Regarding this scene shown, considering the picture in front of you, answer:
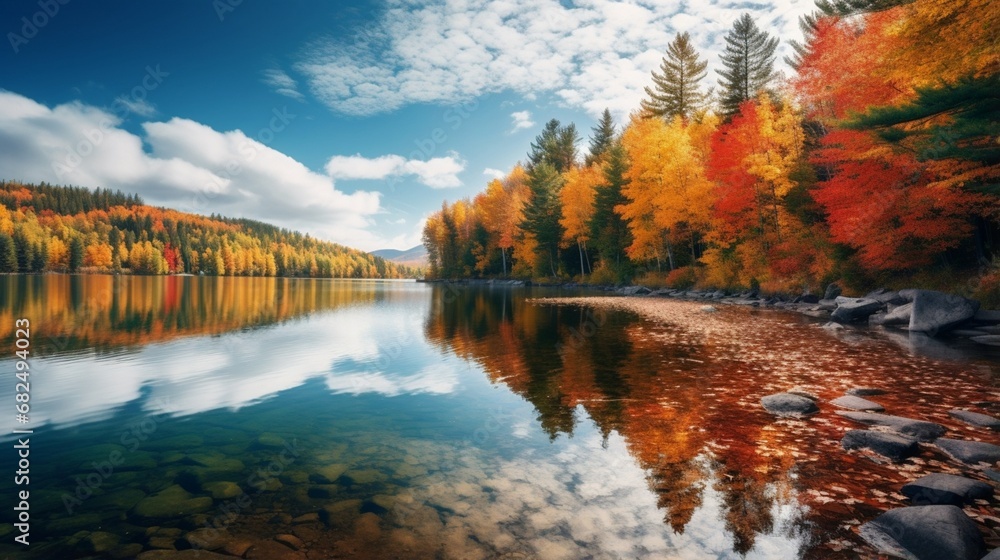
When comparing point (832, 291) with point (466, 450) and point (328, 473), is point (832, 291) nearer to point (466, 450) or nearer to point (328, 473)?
point (466, 450)

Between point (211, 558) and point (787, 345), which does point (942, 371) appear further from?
point (211, 558)

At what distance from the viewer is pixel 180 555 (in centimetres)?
423

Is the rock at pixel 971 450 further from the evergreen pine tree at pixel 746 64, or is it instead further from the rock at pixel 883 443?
the evergreen pine tree at pixel 746 64

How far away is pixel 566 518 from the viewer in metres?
4.90

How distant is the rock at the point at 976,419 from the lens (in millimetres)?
7170

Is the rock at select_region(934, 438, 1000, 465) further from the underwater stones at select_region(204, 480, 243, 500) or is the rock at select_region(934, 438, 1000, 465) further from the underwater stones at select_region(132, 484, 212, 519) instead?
the underwater stones at select_region(132, 484, 212, 519)

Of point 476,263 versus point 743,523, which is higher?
point 476,263

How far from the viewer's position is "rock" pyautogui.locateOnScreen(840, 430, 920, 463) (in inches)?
241

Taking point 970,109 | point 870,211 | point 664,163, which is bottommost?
point 870,211

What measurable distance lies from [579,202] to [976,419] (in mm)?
48676

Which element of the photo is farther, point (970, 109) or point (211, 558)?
point (970, 109)

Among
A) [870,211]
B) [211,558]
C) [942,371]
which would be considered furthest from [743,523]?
[870,211]

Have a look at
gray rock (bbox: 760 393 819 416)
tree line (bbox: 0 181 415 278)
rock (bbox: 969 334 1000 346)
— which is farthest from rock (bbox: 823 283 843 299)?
tree line (bbox: 0 181 415 278)

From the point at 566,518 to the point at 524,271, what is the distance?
7029cm
